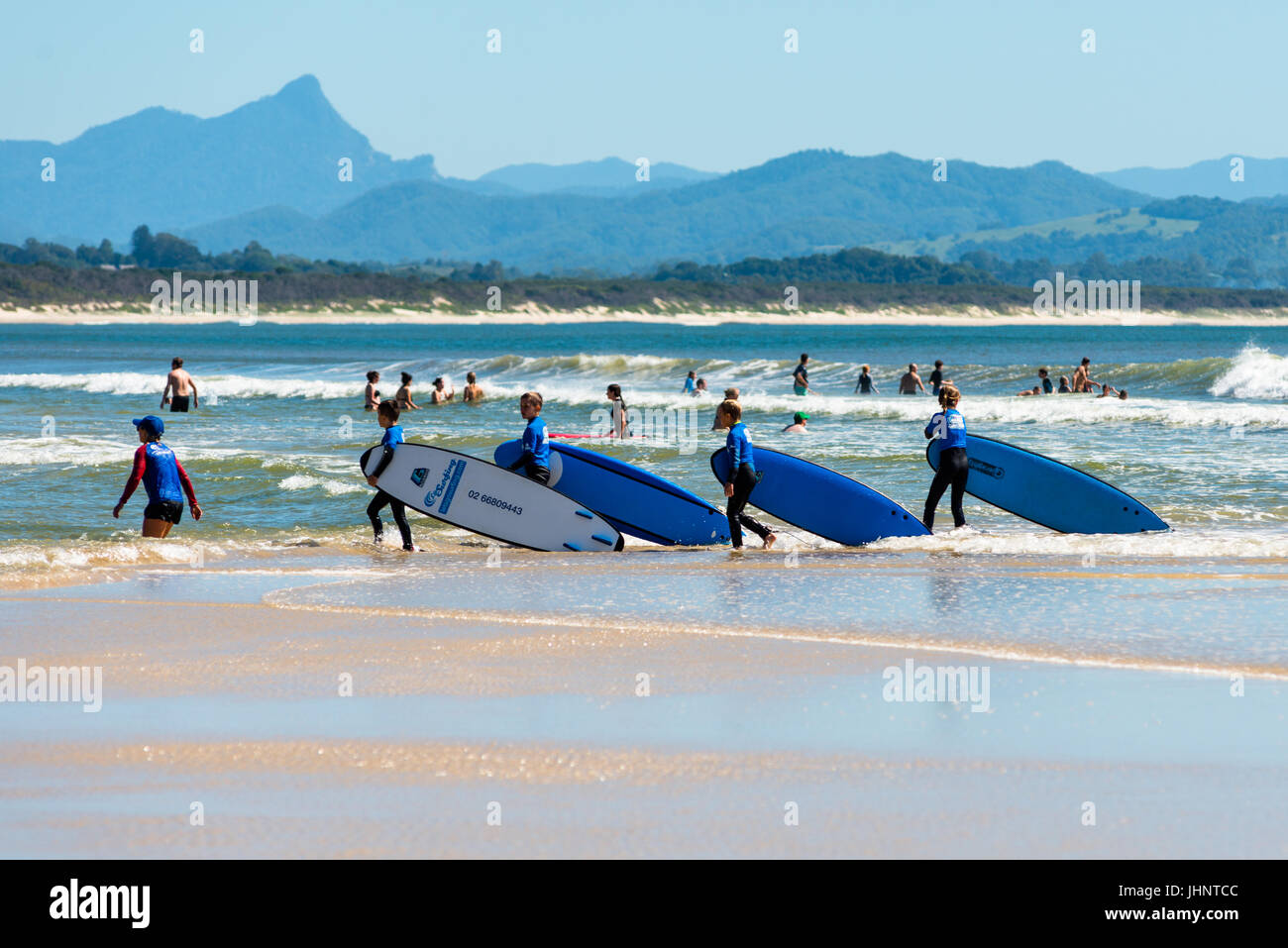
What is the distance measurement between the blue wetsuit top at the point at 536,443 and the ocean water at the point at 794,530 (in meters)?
0.95

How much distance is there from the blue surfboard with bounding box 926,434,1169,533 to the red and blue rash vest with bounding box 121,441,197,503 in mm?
6766

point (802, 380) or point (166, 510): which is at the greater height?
point (802, 380)

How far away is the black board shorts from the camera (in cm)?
1125

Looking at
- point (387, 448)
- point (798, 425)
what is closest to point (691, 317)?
point (798, 425)

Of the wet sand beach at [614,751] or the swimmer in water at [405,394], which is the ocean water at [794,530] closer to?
the swimmer in water at [405,394]

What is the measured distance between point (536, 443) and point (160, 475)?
3.28m

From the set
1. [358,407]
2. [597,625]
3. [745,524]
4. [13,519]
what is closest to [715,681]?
[597,625]

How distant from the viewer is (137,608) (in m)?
8.95

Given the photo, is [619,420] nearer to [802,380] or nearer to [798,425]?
[798,425]

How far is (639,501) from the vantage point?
1288cm

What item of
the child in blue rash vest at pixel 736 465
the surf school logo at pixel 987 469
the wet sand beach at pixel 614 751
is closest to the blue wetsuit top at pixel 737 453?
the child in blue rash vest at pixel 736 465

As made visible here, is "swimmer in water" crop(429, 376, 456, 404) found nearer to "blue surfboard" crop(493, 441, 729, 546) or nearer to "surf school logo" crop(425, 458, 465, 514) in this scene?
"blue surfboard" crop(493, 441, 729, 546)

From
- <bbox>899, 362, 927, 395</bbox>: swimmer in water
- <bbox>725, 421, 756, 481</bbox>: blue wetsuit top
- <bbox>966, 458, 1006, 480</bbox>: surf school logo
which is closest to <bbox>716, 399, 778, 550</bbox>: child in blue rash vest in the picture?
<bbox>725, 421, 756, 481</bbox>: blue wetsuit top

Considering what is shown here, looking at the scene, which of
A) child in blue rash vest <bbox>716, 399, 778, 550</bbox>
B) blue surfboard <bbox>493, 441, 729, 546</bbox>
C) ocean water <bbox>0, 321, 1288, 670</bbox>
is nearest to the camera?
ocean water <bbox>0, 321, 1288, 670</bbox>
